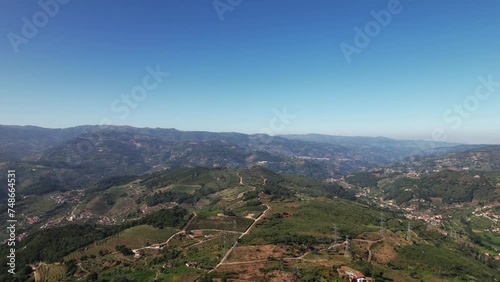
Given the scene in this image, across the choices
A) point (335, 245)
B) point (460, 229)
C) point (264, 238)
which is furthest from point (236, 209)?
point (460, 229)

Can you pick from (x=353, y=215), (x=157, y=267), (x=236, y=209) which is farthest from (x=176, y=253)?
(x=353, y=215)

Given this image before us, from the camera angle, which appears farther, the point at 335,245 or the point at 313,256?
the point at 335,245

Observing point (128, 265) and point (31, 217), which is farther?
point (31, 217)

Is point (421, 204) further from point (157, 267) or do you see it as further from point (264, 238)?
point (157, 267)

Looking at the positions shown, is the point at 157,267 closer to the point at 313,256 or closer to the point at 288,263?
the point at 288,263

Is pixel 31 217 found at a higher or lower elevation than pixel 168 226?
lower

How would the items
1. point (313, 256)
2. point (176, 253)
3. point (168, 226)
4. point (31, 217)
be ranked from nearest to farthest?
point (313, 256) < point (176, 253) < point (168, 226) < point (31, 217)

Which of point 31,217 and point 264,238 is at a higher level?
point 264,238

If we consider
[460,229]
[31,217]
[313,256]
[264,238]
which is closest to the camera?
[313,256]

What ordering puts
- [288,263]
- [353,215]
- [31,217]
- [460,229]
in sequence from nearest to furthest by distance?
[288,263] < [353,215] < [460,229] < [31,217]
